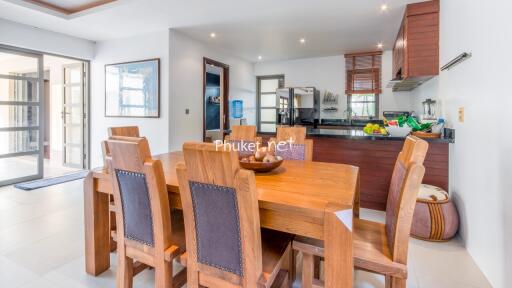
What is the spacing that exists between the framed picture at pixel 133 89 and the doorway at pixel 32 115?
711mm

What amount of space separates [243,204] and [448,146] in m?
2.69

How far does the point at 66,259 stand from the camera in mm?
2086

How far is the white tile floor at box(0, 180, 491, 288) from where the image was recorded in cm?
182

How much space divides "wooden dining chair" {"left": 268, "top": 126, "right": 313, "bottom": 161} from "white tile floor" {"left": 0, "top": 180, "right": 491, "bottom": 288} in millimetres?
1052

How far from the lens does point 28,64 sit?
436 centimetres

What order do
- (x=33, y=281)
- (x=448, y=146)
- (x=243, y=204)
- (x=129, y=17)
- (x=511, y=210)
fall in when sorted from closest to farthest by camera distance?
(x=243, y=204)
(x=511, y=210)
(x=33, y=281)
(x=448, y=146)
(x=129, y=17)

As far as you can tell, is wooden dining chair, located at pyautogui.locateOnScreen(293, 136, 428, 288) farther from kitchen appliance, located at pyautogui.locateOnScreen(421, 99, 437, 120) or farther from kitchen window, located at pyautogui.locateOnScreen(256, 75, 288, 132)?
kitchen window, located at pyautogui.locateOnScreen(256, 75, 288, 132)

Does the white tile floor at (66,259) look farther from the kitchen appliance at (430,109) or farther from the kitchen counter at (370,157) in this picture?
the kitchen appliance at (430,109)

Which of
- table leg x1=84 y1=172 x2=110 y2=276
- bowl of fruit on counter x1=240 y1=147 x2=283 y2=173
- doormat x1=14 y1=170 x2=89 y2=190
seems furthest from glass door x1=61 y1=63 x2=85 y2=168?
bowl of fruit on counter x1=240 y1=147 x2=283 y2=173

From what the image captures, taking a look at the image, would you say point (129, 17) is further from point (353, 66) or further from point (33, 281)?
point (353, 66)

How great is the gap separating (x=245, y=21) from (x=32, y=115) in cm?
388

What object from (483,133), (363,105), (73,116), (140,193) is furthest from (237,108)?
(140,193)

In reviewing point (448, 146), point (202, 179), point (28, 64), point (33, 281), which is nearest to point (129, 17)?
point (28, 64)

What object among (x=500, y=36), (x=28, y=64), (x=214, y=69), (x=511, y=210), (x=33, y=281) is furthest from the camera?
(x=214, y=69)
